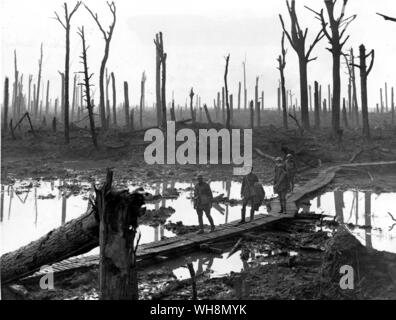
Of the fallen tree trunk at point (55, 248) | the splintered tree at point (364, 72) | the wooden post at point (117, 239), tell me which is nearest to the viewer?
the wooden post at point (117, 239)

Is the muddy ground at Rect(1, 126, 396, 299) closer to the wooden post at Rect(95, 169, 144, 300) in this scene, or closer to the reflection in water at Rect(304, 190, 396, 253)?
the reflection in water at Rect(304, 190, 396, 253)

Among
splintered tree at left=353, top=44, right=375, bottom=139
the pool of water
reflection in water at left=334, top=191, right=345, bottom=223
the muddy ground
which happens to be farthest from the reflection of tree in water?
splintered tree at left=353, top=44, right=375, bottom=139

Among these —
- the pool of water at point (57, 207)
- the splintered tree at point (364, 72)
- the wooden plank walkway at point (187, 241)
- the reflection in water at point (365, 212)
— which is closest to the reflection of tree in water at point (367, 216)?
the reflection in water at point (365, 212)

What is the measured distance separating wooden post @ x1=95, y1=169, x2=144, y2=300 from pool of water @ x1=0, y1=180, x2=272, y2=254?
4036 millimetres

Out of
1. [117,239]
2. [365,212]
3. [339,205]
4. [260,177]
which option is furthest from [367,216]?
[117,239]

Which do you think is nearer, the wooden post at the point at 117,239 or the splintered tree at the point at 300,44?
the wooden post at the point at 117,239

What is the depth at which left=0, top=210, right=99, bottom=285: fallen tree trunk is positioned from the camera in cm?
441

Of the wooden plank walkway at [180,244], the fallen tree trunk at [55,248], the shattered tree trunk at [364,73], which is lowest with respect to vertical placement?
the wooden plank walkway at [180,244]

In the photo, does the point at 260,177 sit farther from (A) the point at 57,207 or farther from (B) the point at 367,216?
(A) the point at 57,207

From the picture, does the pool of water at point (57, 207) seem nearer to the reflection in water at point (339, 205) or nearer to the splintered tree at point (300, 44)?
the reflection in water at point (339, 205)

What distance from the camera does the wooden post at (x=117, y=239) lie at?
381 cm

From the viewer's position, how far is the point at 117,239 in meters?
3.87

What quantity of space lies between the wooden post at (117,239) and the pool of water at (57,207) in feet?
13.2

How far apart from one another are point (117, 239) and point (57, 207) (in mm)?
8997
